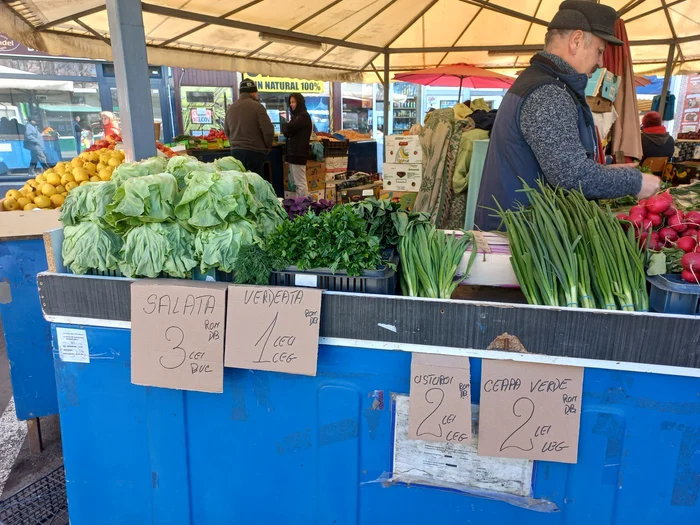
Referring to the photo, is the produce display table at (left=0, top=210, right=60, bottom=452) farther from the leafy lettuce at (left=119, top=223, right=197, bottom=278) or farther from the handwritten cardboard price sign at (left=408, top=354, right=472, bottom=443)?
the handwritten cardboard price sign at (left=408, top=354, right=472, bottom=443)

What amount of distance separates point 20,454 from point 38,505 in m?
0.62

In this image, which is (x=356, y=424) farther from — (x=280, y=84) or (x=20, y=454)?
(x=280, y=84)

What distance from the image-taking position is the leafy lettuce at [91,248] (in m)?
1.69

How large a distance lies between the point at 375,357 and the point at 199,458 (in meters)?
0.76

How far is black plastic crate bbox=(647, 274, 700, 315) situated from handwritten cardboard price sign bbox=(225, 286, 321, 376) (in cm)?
101

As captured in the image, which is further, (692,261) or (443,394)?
(443,394)

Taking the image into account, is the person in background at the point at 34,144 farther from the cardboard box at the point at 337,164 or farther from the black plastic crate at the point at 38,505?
the black plastic crate at the point at 38,505

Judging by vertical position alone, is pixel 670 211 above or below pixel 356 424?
above

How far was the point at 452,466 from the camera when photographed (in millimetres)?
1563

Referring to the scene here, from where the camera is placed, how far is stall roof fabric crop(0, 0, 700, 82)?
4414 millimetres

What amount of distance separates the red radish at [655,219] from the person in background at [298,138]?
247 inches

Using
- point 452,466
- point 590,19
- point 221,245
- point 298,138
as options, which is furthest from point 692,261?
point 298,138

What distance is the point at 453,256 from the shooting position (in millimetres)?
1614

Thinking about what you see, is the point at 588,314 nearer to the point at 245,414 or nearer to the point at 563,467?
the point at 563,467
